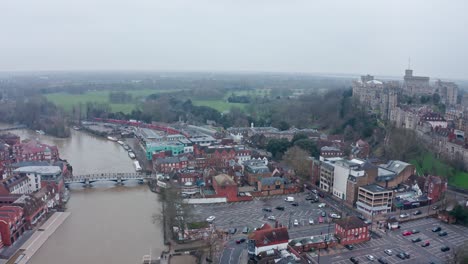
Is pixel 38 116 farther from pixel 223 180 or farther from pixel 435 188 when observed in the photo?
pixel 435 188

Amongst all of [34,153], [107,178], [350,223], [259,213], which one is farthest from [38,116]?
[350,223]

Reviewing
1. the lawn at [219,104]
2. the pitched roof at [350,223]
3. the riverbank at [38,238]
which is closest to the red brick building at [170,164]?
the riverbank at [38,238]

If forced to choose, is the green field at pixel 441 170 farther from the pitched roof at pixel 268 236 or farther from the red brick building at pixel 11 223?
the red brick building at pixel 11 223

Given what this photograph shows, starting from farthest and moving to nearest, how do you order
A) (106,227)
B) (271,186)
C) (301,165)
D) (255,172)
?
(301,165)
(255,172)
(271,186)
(106,227)

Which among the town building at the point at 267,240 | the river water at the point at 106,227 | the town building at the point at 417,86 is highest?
the town building at the point at 417,86

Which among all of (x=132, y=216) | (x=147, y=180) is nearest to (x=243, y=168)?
(x=147, y=180)
